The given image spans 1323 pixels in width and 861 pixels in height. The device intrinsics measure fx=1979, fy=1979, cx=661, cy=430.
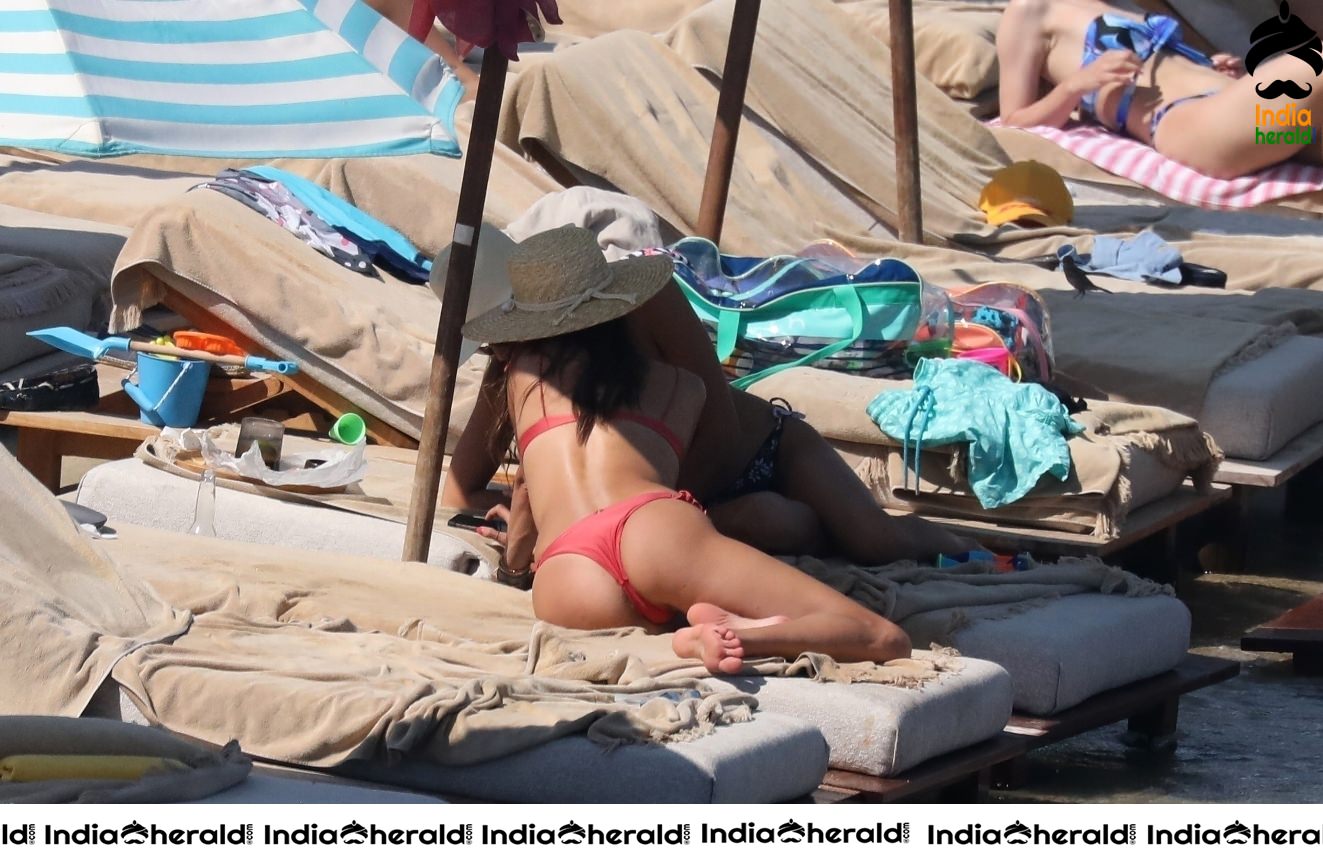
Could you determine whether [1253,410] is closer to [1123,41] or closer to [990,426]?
[990,426]

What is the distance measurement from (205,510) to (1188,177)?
24.9 ft

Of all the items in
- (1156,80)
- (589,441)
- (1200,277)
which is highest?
(1156,80)

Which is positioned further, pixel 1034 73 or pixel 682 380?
pixel 1034 73

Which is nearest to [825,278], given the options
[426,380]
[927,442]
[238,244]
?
[927,442]

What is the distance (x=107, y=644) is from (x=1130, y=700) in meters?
2.33

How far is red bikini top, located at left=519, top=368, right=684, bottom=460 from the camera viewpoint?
450 cm

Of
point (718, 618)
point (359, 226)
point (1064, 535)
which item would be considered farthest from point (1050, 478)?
point (359, 226)

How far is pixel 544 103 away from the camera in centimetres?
929

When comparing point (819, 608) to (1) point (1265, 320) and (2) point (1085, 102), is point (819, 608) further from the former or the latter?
(2) point (1085, 102)

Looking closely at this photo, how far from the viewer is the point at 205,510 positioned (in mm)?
5336

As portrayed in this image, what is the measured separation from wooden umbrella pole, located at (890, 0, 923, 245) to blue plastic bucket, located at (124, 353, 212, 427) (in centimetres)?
382

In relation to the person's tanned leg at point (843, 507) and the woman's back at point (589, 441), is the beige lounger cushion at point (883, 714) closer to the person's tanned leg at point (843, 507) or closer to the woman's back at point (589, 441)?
the woman's back at point (589, 441)

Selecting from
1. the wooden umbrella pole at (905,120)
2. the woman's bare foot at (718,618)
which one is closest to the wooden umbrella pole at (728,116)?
the wooden umbrella pole at (905,120)

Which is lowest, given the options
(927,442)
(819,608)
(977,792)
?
(977,792)
